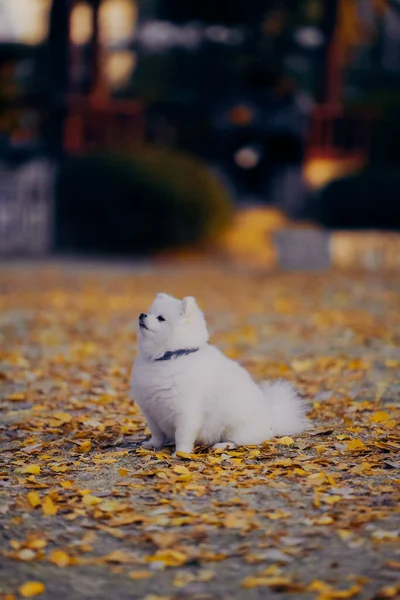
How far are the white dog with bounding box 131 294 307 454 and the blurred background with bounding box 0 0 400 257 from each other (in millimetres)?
11838

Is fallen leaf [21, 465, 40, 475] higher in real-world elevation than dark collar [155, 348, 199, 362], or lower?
lower

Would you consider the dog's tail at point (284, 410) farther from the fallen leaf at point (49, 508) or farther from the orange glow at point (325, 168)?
the orange glow at point (325, 168)

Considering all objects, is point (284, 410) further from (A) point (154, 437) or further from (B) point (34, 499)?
(B) point (34, 499)

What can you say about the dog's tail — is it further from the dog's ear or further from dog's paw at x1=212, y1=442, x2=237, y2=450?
the dog's ear

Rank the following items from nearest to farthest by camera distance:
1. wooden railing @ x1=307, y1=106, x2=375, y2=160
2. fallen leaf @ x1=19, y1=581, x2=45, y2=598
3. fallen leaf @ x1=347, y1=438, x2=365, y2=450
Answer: fallen leaf @ x1=19, y1=581, x2=45, y2=598 < fallen leaf @ x1=347, y1=438, x2=365, y2=450 < wooden railing @ x1=307, y1=106, x2=375, y2=160

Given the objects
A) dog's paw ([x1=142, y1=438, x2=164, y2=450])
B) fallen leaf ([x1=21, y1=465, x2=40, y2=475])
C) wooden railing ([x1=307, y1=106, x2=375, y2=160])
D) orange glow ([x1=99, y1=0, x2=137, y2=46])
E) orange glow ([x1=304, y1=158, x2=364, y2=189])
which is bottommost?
fallen leaf ([x1=21, y1=465, x2=40, y2=475])

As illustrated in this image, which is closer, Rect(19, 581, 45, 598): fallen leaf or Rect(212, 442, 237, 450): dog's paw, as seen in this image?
Rect(19, 581, 45, 598): fallen leaf

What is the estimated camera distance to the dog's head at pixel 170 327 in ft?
16.3

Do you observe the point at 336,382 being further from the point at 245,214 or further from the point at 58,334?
the point at 245,214

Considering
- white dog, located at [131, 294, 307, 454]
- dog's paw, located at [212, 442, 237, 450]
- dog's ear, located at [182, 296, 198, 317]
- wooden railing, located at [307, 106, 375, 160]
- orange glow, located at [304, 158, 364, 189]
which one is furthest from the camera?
wooden railing, located at [307, 106, 375, 160]

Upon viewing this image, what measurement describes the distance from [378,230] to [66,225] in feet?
17.7

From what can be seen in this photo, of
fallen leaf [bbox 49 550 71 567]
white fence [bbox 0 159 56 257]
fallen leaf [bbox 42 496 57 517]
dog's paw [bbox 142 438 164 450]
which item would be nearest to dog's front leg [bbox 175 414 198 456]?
dog's paw [bbox 142 438 164 450]

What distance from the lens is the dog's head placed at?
4961 millimetres

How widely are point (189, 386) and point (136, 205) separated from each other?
12198 mm
